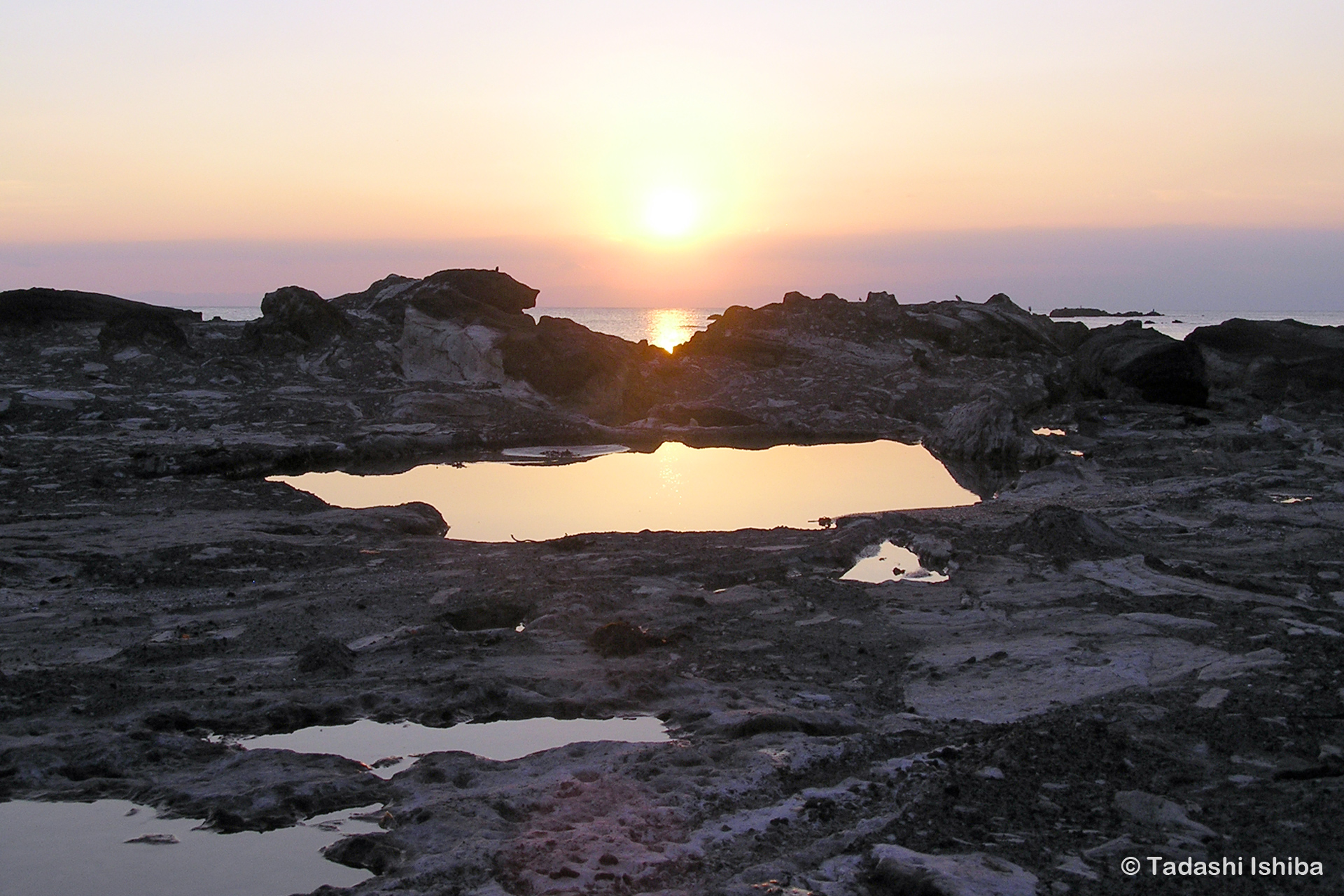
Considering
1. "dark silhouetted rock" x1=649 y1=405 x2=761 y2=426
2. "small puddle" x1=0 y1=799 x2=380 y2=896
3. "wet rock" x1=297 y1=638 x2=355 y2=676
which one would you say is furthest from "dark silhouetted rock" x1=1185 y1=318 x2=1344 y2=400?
"small puddle" x1=0 y1=799 x2=380 y2=896

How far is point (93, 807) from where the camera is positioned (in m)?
4.28

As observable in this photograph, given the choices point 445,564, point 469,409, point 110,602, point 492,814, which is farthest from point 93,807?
point 469,409

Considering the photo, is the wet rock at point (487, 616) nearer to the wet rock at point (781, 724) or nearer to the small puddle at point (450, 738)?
the small puddle at point (450, 738)

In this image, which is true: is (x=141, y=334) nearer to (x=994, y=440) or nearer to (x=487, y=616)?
(x=487, y=616)

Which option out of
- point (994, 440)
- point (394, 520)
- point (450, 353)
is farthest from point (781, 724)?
point (450, 353)

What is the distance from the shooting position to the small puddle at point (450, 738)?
487cm

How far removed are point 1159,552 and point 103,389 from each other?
14.7 meters

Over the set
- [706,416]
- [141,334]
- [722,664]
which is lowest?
[722,664]

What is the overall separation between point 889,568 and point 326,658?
4342 mm

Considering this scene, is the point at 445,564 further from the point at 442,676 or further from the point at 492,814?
the point at 492,814

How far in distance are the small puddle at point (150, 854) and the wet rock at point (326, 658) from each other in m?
1.49

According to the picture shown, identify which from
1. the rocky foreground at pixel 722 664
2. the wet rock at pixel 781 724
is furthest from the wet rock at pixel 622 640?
the wet rock at pixel 781 724

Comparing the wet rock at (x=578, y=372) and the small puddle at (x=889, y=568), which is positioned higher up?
the wet rock at (x=578, y=372)

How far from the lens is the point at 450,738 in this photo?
5.04 metres
